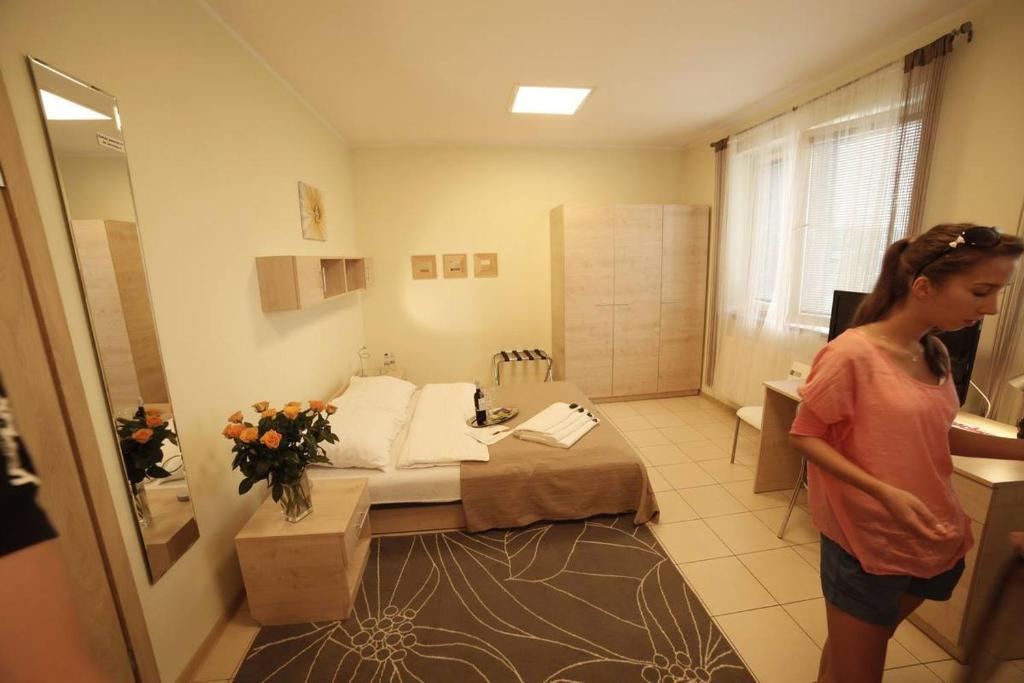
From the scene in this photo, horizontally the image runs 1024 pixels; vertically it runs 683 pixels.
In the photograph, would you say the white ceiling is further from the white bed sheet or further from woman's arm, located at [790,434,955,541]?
the white bed sheet

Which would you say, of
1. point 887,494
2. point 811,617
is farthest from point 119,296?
point 811,617

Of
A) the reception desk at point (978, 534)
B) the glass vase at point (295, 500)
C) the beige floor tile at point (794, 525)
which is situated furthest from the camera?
the beige floor tile at point (794, 525)

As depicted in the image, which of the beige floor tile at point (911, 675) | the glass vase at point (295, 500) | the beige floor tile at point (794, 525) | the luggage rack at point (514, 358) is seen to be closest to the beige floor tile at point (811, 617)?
the beige floor tile at point (911, 675)

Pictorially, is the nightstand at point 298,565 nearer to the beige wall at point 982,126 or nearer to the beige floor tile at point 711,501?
the beige floor tile at point 711,501

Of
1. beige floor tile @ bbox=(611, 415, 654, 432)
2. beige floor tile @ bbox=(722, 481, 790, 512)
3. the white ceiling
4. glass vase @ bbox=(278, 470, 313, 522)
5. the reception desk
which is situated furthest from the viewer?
beige floor tile @ bbox=(611, 415, 654, 432)

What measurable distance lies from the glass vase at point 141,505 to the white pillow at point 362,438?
884 mm

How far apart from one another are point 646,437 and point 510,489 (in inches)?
69.8

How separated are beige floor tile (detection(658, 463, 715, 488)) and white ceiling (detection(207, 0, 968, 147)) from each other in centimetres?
278

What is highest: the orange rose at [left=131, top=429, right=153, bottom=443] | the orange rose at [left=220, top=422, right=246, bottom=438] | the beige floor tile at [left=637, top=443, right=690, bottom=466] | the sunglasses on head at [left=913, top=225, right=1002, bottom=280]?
the sunglasses on head at [left=913, top=225, right=1002, bottom=280]

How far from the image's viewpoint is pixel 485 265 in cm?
464

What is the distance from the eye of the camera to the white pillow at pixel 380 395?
3002mm

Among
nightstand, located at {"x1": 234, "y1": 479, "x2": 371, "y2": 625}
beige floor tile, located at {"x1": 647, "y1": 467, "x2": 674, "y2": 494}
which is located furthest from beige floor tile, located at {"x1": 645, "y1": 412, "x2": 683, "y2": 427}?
nightstand, located at {"x1": 234, "y1": 479, "x2": 371, "y2": 625}

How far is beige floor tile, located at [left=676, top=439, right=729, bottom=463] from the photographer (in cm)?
334

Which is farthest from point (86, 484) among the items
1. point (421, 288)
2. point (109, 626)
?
point (421, 288)
